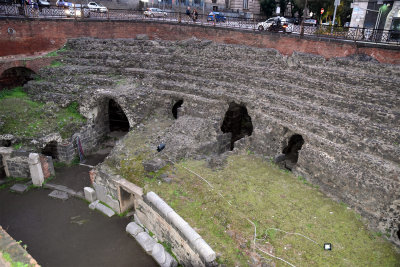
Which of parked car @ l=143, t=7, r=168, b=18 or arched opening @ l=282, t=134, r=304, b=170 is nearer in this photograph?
arched opening @ l=282, t=134, r=304, b=170

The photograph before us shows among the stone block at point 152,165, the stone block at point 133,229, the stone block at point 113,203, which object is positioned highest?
the stone block at point 152,165

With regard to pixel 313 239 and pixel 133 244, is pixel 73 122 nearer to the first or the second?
Result: pixel 133 244

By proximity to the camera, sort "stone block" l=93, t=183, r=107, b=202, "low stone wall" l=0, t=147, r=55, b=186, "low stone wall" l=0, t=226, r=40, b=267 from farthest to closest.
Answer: "low stone wall" l=0, t=147, r=55, b=186 < "stone block" l=93, t=183, r=107, b=202 < "low stone wall" l=0, t=226, r=40, b=267

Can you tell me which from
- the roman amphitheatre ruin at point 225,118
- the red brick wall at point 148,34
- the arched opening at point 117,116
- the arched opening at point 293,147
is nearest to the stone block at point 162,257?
the roman amphitheatre ruin at point 225,118

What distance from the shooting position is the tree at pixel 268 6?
96.3 feet

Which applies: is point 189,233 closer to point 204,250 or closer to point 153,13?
point 204,250

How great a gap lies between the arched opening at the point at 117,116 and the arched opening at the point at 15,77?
15.8 feet

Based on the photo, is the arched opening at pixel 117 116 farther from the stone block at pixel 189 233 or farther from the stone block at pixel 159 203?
the stone block at pixel 189 233

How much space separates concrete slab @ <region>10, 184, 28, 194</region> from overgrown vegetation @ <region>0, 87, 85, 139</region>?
211 cm

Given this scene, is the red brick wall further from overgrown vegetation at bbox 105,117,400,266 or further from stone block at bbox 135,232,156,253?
stone block at bbox 135,232,156,253

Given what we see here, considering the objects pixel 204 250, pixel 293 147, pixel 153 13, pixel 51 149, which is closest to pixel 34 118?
pixel 51 149

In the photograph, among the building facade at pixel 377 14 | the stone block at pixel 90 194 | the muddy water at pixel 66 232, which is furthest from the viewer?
the building facade at pixel 377 14

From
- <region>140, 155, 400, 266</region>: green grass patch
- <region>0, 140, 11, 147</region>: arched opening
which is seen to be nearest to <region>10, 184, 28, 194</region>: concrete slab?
<region>0, 140, 11, 147</region>: arched opening

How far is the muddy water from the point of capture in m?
9.20
